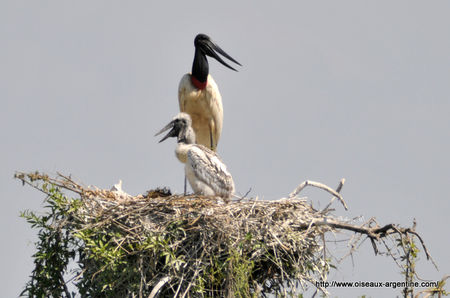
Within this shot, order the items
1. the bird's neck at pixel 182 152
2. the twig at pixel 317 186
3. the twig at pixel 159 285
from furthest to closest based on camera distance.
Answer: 1. the bird's neck at pixel 182 152
2. the twig at pixel 317 186
3. the twig at pixel 159 285

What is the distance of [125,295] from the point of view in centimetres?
798

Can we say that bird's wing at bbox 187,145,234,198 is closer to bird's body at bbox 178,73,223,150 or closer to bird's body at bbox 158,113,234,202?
bird's body at bbox 158,113,234,202

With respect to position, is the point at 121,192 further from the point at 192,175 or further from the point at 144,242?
the point at 144,242

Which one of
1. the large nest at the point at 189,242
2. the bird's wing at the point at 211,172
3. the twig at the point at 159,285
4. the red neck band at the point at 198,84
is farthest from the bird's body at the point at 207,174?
the red neck band at the point at 198,84

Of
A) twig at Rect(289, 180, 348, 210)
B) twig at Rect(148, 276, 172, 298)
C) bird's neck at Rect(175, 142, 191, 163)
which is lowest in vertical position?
twig at Rect(148, 276, 172, 298)

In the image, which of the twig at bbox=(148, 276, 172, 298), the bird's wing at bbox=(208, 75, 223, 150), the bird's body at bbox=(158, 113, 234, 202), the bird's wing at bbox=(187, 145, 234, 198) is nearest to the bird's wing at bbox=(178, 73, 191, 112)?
the bird's wing at bbox=(208, 75, 223, 150)

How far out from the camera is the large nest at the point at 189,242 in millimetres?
7945

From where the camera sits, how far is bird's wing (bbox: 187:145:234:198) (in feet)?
30.9

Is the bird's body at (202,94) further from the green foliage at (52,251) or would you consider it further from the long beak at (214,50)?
the green foliage at (52,251)

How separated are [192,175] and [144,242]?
65.0 inches

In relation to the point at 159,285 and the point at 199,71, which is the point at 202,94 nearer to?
the point at 199,71

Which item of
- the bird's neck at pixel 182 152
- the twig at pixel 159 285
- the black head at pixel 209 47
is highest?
the black head at pixel 209 47

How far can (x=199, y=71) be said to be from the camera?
41.3ft

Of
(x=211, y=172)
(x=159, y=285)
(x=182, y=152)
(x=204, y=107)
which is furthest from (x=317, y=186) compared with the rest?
(x=204, y=107)
